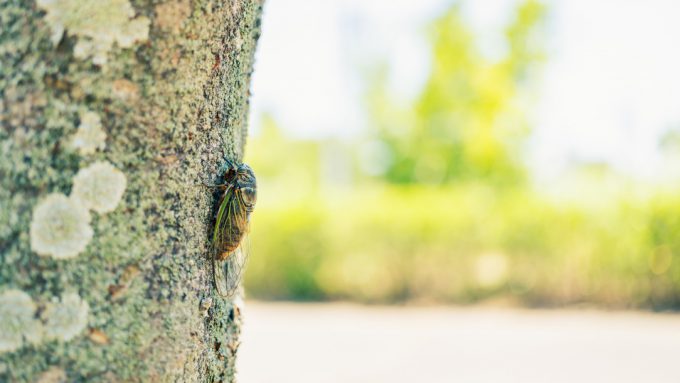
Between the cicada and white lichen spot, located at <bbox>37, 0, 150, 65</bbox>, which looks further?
the cicada

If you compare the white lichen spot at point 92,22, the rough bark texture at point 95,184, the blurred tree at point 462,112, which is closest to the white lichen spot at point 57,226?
the rough bark texture at point 95,184

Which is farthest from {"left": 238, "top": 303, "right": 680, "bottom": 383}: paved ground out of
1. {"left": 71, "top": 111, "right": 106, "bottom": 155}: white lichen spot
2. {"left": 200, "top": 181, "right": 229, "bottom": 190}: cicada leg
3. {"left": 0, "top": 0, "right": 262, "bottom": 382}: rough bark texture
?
{"left": 71, "top": 111, "right": 106, "bottom": 155}: white lichen spot

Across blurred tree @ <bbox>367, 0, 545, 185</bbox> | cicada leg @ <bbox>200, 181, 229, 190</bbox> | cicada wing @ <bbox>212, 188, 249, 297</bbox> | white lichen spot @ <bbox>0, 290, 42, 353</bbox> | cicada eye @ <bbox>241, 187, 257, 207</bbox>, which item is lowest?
white lichen spot @ <bbox>0, 290, 42, 353</bbox>

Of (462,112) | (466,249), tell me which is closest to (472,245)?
(466,249)

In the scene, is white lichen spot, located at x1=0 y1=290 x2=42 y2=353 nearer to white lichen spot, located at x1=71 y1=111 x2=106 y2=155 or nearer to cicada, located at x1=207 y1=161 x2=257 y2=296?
white lichen spot, located at x1=71 y1=111 x2=106 y2=155

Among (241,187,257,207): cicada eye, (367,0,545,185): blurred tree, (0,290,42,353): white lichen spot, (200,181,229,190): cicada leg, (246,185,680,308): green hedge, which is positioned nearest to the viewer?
(0,290,42,353): white lichen spot

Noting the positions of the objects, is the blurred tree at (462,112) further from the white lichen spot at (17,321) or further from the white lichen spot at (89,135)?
the white lichen spot at (17,321)

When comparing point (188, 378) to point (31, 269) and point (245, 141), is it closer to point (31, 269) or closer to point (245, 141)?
point (31, 269)
